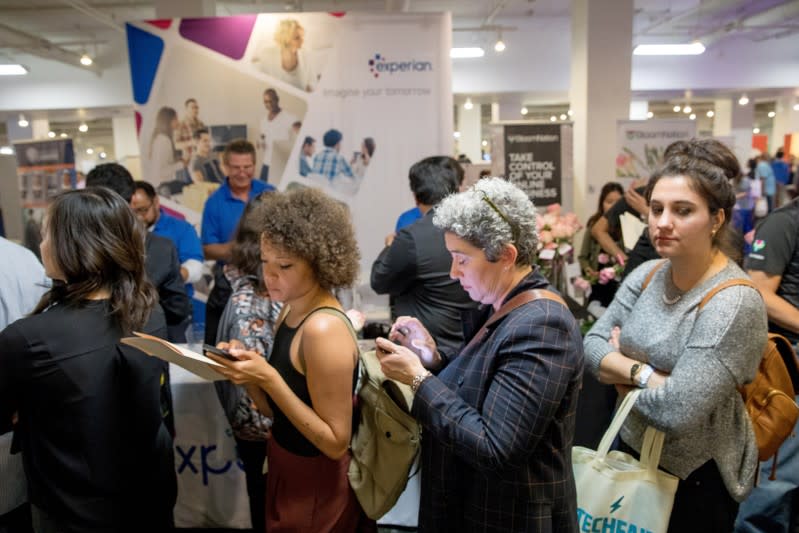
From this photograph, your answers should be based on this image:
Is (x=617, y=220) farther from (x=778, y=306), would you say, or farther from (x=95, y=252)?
(x=95, y=252)

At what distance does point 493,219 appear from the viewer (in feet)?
3.88

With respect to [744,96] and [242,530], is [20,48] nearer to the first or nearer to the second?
[242,530]

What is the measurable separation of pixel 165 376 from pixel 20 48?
10.2m

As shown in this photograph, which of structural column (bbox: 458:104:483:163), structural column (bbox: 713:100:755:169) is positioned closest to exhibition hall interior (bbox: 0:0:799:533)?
structural column (bbox: 713:100:755:169)

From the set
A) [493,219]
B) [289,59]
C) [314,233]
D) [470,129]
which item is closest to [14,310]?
[314,233]

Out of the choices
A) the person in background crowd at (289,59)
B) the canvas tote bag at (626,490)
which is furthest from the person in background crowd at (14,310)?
the person in background crowd at (289,59)

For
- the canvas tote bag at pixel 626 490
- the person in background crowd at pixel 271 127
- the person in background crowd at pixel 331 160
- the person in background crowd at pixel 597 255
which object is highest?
the person in background crowd at pixel 271 127

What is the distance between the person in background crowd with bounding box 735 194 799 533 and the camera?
197 cm

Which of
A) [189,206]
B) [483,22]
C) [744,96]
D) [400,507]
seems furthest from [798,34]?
[400,507]

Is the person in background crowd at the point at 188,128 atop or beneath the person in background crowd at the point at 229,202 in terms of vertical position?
atop

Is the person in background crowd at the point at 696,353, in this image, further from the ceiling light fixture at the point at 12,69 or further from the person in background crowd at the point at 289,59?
the ceiling light fixture at the point at 12,69

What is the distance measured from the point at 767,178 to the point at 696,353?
436 inches

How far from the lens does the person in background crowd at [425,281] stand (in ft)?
8.15

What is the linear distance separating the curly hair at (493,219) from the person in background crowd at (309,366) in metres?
0.42
